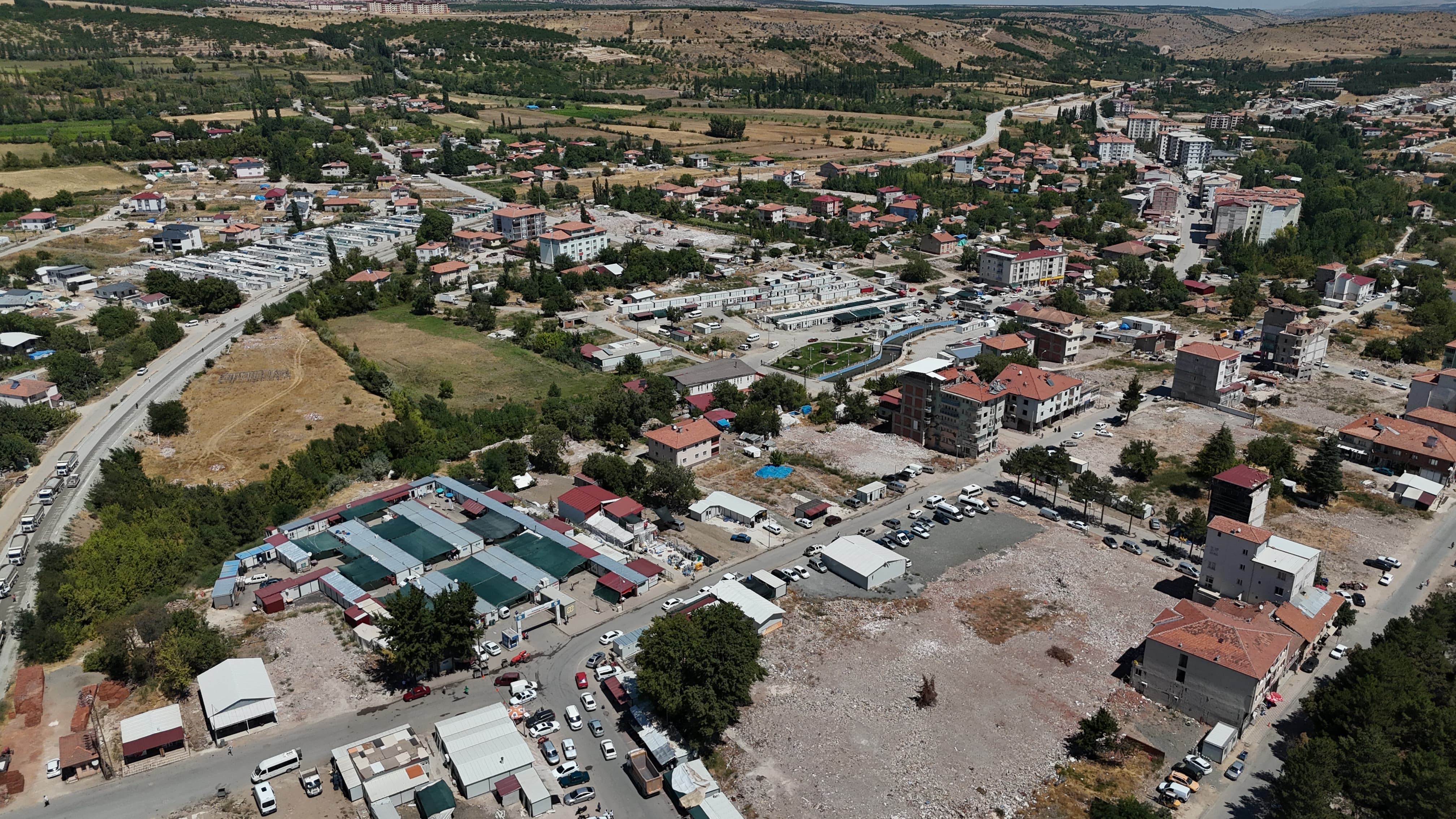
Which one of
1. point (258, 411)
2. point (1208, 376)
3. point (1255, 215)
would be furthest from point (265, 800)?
point (1255, 215)

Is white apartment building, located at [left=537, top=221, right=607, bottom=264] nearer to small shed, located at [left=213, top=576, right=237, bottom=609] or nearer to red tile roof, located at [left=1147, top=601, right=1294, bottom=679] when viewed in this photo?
small shed, located at [left=213, top=576, right=237, bottom=609]

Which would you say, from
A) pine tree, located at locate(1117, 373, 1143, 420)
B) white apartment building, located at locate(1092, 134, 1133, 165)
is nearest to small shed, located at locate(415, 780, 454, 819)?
pine tree, located at locate(1117, 373, 1143, 420)

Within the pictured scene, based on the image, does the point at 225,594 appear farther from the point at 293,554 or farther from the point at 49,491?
the point at 49,491

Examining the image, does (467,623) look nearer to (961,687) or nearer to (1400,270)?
(961,687)

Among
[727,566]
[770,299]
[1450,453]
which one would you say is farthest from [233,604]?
[1450,453]

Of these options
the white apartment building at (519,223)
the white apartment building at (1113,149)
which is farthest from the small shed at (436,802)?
the white apartment building at (1113,149)

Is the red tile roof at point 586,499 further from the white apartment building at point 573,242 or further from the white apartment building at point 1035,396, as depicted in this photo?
the white apartment building at point 573,242
